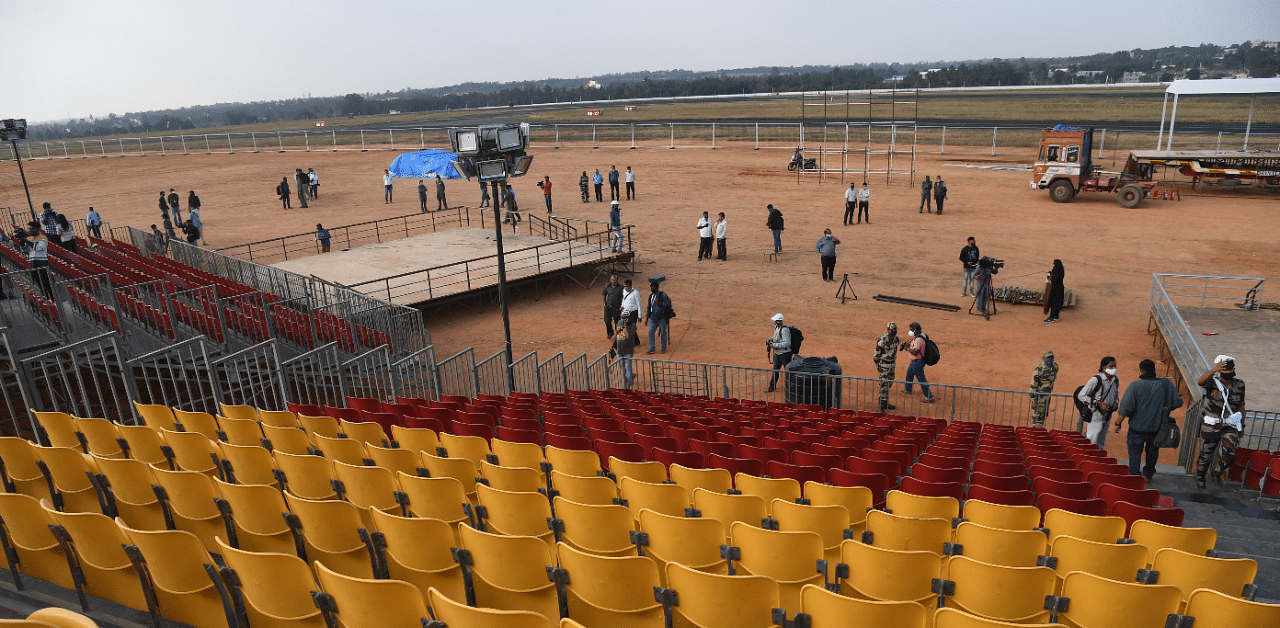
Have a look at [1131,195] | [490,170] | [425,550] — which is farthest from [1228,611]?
[1131,195]

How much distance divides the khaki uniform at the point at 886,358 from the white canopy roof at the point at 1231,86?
30638mm

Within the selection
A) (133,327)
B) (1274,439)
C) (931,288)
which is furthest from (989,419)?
(133,327)

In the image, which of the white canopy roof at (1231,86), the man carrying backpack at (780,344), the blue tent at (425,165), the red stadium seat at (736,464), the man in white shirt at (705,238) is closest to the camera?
the red stadium seat at (736,464)

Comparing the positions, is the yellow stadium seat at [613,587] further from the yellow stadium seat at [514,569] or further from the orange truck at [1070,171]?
the orange truck at [1070,171]

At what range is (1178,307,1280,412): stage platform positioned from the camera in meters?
11.9

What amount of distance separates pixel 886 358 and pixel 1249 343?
7173mm

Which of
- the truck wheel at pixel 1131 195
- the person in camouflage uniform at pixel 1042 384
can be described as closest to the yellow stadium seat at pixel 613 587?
the person in camouflage uniform at pixel 1042 384

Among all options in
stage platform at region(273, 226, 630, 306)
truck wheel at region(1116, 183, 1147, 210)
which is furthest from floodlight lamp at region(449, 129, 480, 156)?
truck wheel at region(1116, 183, 1147, 210)

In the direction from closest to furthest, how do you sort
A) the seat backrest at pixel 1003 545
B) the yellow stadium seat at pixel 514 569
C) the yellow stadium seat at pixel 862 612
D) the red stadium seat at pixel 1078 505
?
the yellow stadium seat at pixel 862 612 < the yellow stadium seat at pixel 514 569 < the seat backrest at pixel 1003 545 < the red stadium seat at pixel 1078 505

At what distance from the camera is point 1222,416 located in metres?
8.76

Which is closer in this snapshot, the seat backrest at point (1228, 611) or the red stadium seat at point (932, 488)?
the seat backrest at point (1228, 611)

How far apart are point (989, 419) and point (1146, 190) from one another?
23377 millimetres

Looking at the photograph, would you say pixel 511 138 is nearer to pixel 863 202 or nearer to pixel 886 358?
pixel 886 358

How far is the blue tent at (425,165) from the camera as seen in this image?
32.8 metres
